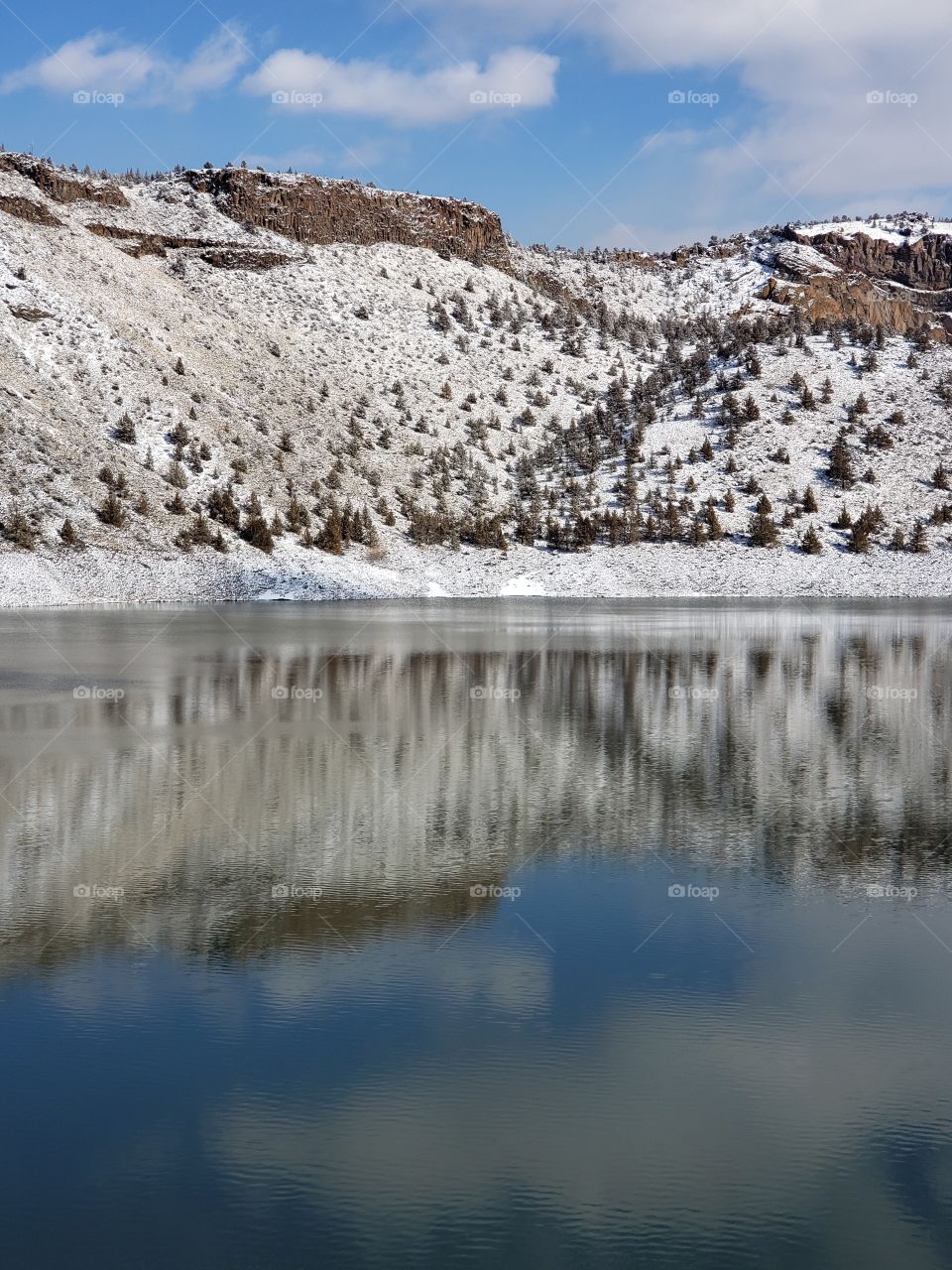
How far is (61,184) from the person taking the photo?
283ft

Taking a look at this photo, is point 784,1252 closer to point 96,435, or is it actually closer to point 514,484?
point 96,435

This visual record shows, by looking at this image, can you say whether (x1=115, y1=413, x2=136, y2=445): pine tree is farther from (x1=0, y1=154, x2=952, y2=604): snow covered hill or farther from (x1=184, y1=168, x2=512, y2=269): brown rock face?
(x1=184, y1=168, x2=512, y2=269): brown rock face

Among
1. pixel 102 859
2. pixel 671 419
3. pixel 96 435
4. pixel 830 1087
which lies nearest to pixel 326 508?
pixel 96 435

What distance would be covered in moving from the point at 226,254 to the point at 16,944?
3365 inches

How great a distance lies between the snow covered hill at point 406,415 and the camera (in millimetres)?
62531

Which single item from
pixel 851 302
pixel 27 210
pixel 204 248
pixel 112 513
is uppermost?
pixel 851 302
